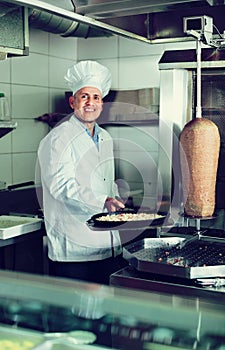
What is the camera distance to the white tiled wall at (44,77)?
12.6 feet

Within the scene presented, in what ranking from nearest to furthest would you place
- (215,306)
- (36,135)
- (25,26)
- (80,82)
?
(215,306) < (25,26) < (80,82) < (36,135)

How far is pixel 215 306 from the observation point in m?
0.95

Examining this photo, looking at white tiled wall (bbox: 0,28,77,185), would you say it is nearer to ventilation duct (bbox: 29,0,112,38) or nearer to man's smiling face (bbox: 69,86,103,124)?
ventilation duct (bbox: 29,0,112,38)

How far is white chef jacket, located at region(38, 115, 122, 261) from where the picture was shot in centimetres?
250

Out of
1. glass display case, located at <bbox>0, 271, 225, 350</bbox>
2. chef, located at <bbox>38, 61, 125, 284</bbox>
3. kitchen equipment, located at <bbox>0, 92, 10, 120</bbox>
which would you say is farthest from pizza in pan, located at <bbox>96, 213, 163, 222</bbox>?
kitchen equipment, located at <bbox>0, 92, 10, 120</bbox>

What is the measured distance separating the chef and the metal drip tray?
1.91 feet

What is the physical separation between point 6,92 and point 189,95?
1.95 meters

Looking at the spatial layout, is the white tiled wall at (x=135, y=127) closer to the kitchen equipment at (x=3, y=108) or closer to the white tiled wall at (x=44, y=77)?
the white tiled wall at (x=44, y=77)

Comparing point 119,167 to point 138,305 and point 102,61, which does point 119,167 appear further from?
point 138,305

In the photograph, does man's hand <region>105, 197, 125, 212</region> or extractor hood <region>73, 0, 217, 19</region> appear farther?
man's hand <region>105, 197, 125, 212</region>

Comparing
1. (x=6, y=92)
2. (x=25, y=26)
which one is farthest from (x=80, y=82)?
(x=6, y=92)

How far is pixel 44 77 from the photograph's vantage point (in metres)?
4.16

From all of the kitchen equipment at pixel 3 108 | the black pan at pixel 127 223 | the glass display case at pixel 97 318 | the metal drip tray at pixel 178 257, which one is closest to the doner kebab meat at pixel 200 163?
the metal drip tray at pixel 178 257

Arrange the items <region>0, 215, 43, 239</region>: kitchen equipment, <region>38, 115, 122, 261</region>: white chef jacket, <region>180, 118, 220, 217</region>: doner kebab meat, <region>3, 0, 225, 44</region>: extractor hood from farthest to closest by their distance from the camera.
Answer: <region>0, 215, 43, 239</region>: kitchen equipment
<region>38, 115, 122, 261</region>: white chef jacket
<region>180, 118, 220, 217</region>: doner kebab meat
<region>3, 0, 225, 44</region>: extractor hood
